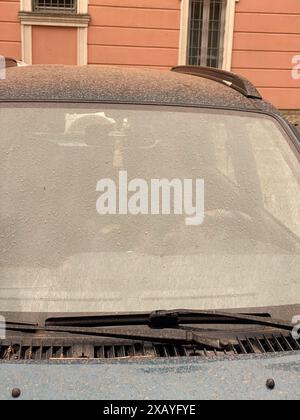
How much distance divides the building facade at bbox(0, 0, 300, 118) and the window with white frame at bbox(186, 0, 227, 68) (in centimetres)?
2

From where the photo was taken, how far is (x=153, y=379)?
4.25 ft

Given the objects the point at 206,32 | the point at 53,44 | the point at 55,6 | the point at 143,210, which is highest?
the point at 55,6

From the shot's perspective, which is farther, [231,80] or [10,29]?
[10,29]

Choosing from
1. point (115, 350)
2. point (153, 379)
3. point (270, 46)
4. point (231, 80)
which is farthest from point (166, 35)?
point (153, 379)

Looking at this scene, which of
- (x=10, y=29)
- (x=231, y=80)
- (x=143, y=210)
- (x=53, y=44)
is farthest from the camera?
(x=53, y=44)

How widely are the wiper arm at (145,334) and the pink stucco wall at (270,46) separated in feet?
28.1

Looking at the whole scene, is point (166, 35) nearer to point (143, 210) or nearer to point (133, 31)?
point (133, 31)

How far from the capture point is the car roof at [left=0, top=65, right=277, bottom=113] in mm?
2023

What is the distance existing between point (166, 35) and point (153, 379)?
860cm

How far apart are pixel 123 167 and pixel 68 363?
816mm

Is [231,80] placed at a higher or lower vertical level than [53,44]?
lower

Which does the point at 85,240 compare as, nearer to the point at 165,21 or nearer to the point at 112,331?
the point at 112,331

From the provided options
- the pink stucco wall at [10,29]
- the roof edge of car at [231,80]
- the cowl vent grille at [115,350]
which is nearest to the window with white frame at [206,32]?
the pink stucco wall at [10,29]

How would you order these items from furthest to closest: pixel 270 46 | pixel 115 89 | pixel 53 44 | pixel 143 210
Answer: pixel 270 46 < pixel 53 44 < pixel 115 89 < pixel 143 210
